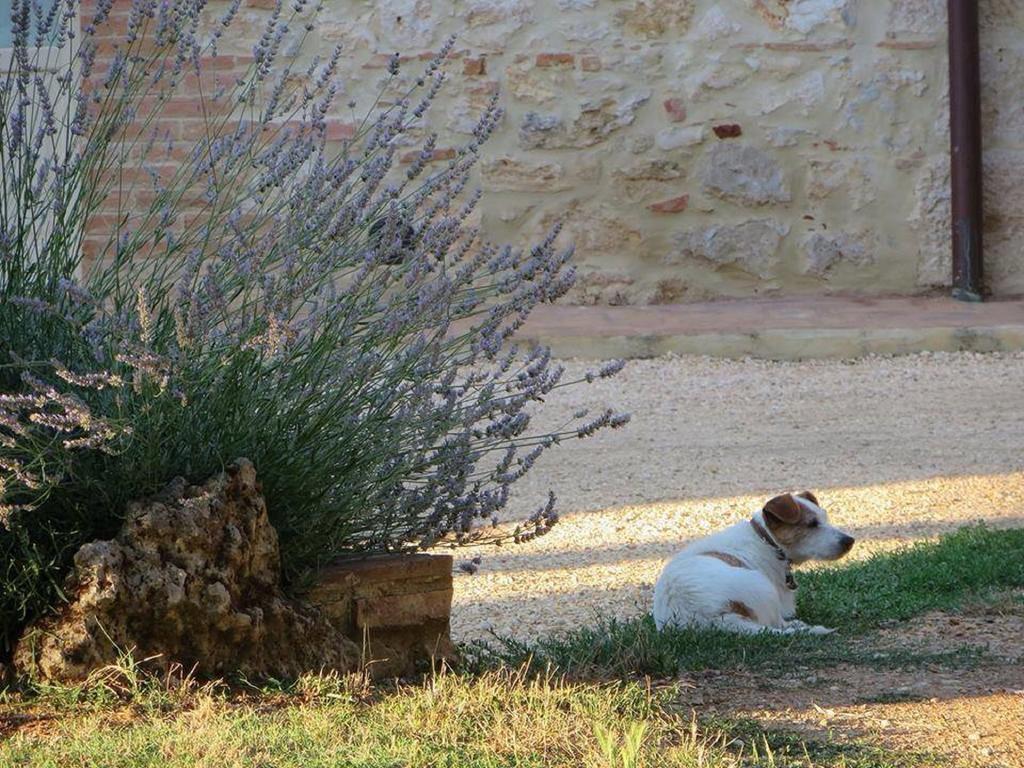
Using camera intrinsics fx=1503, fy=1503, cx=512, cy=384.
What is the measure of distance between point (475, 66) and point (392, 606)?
6028mm

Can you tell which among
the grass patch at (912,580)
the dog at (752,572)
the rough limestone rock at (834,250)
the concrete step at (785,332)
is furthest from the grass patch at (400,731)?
the rough limestone rock at (834,250)

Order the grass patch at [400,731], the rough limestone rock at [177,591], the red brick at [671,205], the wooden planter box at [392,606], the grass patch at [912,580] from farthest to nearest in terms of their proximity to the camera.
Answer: the red brick at [671,205]
the grass patch at [912,580]
the wooden planter box at [392,606]
the rough limestone rock at [177,591]
the grass patch at [400,731]

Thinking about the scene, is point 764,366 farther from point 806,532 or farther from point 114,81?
point 114,81

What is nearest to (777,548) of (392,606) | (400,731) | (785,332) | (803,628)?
(803,628)

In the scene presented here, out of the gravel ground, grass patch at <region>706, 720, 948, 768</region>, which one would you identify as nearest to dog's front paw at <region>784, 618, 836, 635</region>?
the gravel ground

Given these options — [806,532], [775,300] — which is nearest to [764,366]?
[775,300]

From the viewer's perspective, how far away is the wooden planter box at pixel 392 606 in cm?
324

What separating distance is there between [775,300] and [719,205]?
66 centimetres

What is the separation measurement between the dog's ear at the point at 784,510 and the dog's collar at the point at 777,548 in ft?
0.19

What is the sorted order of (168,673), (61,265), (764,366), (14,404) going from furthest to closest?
(764,366) → (61,265) → (168,673) → (14,404)

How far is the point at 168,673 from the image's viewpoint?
112 inches

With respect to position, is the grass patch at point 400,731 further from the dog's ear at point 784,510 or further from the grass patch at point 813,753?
the dog's ear at point 784,510

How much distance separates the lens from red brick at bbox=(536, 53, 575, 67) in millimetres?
8859

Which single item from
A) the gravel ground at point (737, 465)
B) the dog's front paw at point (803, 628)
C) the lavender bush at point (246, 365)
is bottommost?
the gravel ground at point (737, 465)
